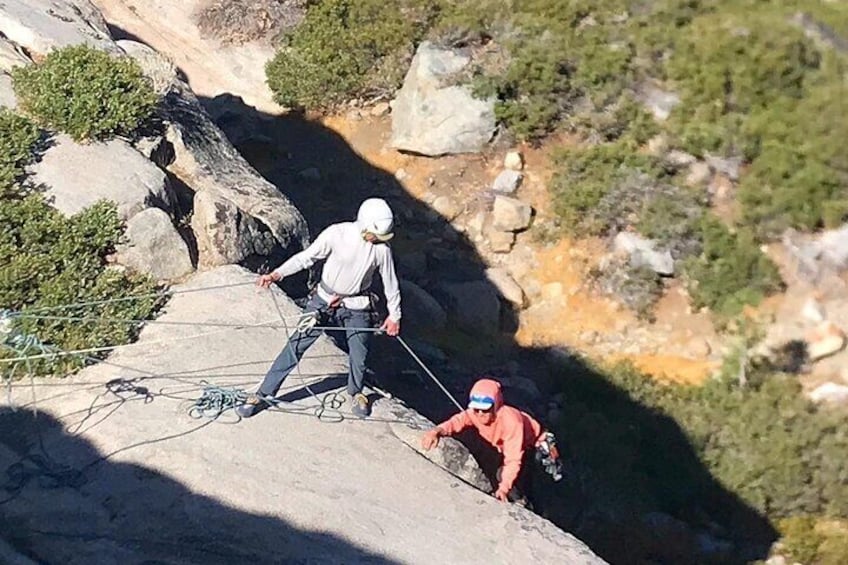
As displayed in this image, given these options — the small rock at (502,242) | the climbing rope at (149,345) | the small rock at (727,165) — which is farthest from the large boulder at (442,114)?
the climbing rope at (149,345)

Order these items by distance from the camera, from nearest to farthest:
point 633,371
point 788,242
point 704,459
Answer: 1. point 704,459
2. point 633,371
3. point 788,242

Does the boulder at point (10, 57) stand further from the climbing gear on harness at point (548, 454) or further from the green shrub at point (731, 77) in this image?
the green shrub at point (731, 77)

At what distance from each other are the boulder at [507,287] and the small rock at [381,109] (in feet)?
14.4

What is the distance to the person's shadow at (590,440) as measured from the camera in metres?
12.5

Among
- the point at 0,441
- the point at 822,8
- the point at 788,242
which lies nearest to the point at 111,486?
the point at 0,441

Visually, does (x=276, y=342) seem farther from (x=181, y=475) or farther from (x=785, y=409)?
(x=785, y=409)

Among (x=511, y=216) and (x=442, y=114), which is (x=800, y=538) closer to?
(x=511, y=216)

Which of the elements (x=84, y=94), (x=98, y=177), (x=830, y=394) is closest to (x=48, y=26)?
(x=84, y=94)

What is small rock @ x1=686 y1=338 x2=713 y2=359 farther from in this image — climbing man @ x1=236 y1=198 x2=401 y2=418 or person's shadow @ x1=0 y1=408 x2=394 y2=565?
person's shadow @ x1=0 y1=408 x2=394 y2=565

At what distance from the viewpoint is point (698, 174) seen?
1730 cm

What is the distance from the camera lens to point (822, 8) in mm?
19734

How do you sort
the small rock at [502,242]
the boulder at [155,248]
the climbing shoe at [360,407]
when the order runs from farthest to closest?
1. the small rock at [502,242]
2. the boulder at [155,248]
3. the climbing shoe at [360,407]

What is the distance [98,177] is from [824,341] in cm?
1000

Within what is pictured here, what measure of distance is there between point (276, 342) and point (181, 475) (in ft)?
7.78
